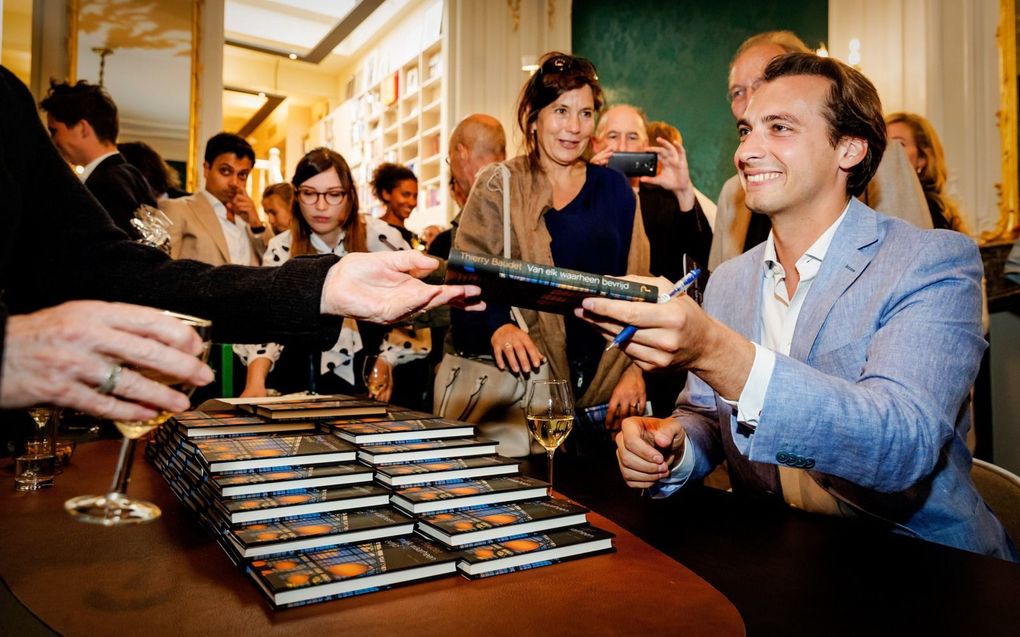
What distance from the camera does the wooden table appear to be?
728mm

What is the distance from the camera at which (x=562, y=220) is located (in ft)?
7.54

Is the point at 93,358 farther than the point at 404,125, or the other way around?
the point at 404,125

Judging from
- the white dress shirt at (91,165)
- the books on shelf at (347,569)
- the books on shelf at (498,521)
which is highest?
the white dress shirt at (91,165)

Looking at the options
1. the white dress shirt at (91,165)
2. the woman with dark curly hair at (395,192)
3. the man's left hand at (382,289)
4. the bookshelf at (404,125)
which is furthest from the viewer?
the bookshelf at (404,125)

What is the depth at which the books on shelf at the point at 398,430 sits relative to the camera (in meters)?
1.15

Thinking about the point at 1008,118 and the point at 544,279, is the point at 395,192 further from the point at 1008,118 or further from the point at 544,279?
the point at 1008,118

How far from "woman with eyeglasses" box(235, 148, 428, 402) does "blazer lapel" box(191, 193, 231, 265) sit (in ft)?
2.03

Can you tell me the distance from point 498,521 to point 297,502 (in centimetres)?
26

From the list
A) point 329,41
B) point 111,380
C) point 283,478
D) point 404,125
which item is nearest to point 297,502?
point 283,478

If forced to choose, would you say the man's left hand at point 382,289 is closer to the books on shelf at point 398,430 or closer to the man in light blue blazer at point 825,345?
the books on shelf at point 398,430

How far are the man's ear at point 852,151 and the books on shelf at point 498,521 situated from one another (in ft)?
3.45

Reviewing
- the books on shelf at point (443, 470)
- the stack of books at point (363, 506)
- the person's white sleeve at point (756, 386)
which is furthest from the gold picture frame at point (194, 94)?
the person's white sleeve at point (756, 386)

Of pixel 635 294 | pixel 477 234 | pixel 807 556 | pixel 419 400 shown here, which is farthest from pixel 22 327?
pixel 419 400

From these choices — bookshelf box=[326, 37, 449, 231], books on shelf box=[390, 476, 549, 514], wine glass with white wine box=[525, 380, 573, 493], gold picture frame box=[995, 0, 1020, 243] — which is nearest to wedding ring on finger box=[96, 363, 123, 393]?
books on shelf box=[390, 476, 549, 514]
